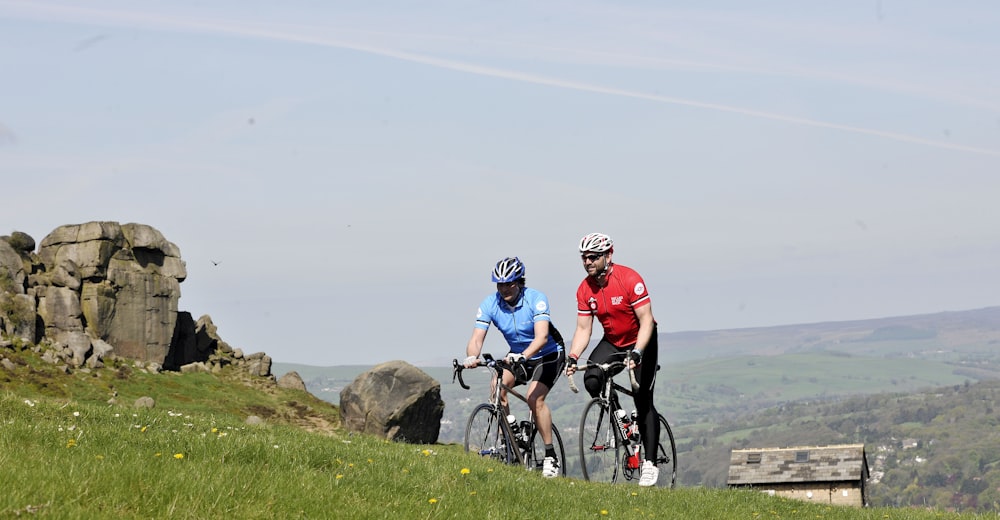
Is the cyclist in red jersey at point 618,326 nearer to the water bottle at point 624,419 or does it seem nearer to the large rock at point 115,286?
the water bottle at point 624,419

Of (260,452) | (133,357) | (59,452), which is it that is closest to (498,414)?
(260,452)

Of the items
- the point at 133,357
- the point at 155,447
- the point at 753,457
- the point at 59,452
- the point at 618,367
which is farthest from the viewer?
the point at 753,457

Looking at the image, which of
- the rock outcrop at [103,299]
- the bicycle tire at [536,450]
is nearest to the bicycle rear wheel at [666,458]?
the bicycle tire at [536,450]

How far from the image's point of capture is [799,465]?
7338 cm

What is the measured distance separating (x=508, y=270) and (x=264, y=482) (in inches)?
262

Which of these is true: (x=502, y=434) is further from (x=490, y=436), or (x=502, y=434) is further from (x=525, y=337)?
(x=525, y=337)

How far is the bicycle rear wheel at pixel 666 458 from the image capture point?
54.5 ft

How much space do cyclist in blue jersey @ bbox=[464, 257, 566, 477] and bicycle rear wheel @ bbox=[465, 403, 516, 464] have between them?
386 mm

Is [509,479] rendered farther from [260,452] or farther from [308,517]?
[308,517]

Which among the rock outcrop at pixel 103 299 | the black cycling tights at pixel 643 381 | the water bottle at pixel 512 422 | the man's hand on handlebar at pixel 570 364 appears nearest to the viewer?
the man's hand on handlebar at pixel 570 364

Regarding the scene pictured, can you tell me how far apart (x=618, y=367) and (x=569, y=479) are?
1.92 metres

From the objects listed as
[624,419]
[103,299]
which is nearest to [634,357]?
[624,419]

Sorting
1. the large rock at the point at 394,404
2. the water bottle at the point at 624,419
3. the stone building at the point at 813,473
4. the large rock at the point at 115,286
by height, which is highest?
the large rock at the point at 115,286

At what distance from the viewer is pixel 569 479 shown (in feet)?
52.6
